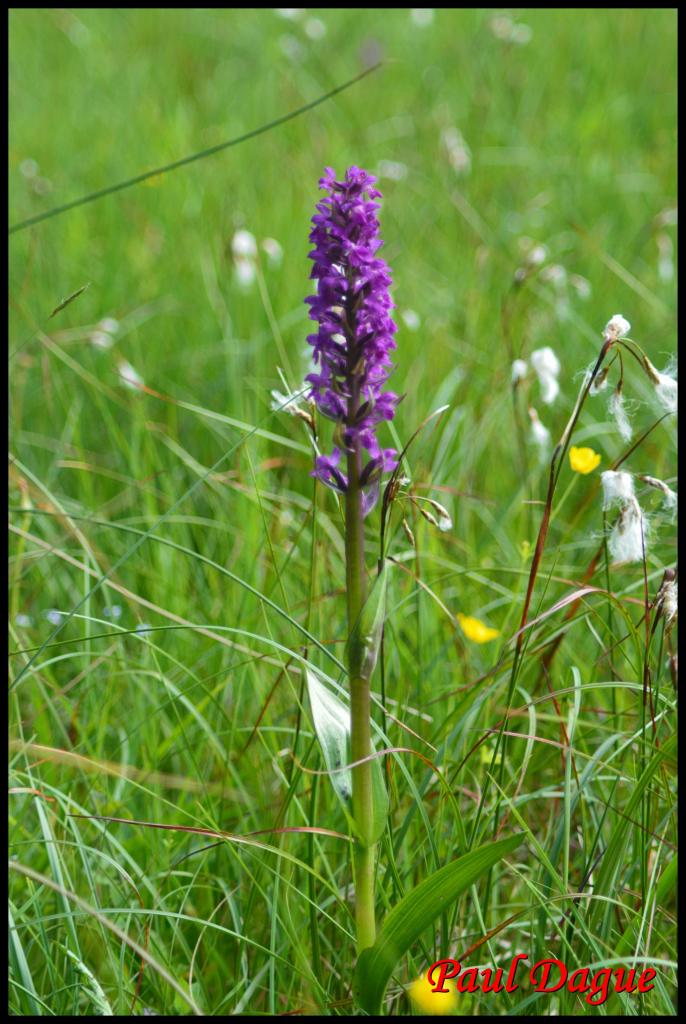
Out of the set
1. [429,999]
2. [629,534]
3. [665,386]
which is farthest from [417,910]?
[665,386]

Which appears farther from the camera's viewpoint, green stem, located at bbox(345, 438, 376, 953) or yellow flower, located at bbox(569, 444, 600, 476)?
yellow flower, located at bbox(569, 444, 600, 476)

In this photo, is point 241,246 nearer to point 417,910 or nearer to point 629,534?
point 629,534

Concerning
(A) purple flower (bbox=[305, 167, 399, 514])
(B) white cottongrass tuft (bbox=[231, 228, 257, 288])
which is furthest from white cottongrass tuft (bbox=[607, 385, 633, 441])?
(B) white cottongrass tuft (bbox=[231, 228, 257, 288])

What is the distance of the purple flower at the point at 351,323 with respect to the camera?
126cm

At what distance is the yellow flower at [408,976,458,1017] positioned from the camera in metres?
1.40

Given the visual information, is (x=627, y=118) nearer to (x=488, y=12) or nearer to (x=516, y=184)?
(x=516, y=184)

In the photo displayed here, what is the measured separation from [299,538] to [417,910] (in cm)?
125

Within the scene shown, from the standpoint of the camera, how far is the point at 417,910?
1285 mm

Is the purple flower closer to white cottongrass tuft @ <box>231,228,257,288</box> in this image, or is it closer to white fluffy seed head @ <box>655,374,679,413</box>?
white fluffy seed head @ <box>655,374,679,413</box>

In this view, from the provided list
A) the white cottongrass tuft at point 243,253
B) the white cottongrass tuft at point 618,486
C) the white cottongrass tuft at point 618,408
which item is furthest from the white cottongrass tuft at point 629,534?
the white cottongrass tuft at point 243,253

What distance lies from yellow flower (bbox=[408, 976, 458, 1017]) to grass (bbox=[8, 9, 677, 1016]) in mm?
49

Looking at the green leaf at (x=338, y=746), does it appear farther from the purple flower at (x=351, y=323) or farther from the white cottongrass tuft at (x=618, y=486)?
the white cottongrass tuft at (x=618, y=486)

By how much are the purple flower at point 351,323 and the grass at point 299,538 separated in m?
0.27

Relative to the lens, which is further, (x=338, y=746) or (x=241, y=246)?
(x=241, y=246)
